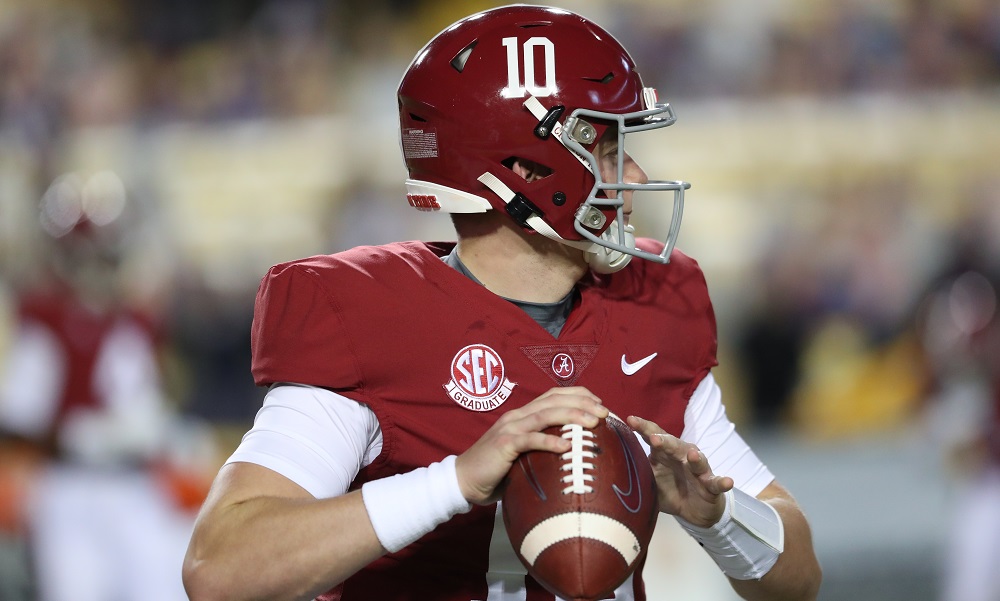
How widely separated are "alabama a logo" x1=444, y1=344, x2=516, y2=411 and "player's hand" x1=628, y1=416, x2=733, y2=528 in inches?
9.6

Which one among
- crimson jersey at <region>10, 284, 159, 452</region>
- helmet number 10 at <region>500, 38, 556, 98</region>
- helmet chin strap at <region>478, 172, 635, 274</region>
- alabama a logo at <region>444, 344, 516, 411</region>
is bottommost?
crimson jersey at <region>10, 284, 159, 452</region>

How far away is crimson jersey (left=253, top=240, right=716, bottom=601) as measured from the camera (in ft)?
5.20

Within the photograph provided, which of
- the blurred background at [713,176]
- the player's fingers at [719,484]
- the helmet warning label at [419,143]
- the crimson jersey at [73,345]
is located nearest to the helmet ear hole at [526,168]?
the helmet warning label at [419,143]

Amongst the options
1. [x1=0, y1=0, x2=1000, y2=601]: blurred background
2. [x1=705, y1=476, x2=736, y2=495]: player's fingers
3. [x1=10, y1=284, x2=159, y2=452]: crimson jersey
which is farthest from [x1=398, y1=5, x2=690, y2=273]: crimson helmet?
[x1=0, y1=0, x2=1000, y2=601]: blurred background

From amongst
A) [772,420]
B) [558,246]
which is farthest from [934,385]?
[558,246]

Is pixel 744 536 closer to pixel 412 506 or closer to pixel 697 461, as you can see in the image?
pixel 697 461

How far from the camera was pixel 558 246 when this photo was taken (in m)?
1.77

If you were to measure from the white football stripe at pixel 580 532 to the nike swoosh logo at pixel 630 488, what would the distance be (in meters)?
0.03

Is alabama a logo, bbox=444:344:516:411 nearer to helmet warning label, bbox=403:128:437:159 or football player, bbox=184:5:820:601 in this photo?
football player, bbox=184:5:820:601

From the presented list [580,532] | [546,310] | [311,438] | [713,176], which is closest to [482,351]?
[546,310]

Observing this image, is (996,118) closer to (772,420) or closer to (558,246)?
(772,420)

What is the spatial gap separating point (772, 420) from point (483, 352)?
5189 mm

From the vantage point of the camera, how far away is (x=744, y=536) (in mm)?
1584

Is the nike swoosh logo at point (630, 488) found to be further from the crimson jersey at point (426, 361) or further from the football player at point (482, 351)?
the crimson jersey at point (426, 361)
